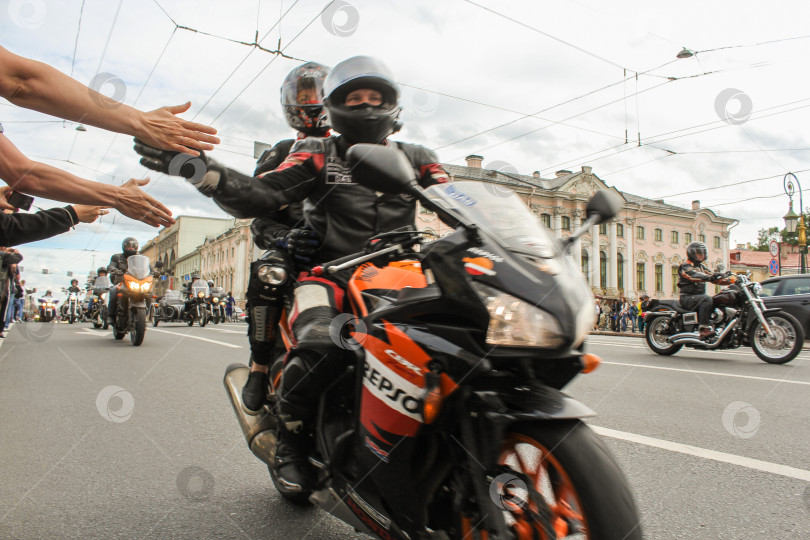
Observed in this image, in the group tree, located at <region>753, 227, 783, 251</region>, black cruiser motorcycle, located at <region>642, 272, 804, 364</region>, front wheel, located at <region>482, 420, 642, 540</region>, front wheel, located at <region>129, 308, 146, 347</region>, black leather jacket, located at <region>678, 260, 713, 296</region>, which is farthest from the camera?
tree, located at <region>753, 227, 783, 251</region>

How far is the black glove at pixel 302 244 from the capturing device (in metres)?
2.50

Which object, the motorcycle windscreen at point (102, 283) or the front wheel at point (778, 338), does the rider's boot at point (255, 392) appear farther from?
the motorcycle windscreen at point (102, 283)

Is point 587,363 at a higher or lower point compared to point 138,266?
lower

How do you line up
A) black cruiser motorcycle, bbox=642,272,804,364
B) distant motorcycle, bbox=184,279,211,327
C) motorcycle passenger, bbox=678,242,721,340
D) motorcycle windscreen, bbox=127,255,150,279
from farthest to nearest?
distant motorcycle, bbox=184,279,211,327, motorcycle windscreen, bbox=127,255,150,279, motorcycle passenger, bbox=678,242,721,340, black cruiser motorcycle, bbox=642,272,804,364

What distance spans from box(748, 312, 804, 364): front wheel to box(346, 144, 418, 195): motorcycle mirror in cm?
835

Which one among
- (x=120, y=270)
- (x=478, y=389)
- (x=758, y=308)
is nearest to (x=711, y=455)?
(x=478, y=389)

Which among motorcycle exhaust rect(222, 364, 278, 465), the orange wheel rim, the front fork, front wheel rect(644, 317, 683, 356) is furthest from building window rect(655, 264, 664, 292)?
the orange wheel rim

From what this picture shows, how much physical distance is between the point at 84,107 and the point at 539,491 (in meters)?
1.77

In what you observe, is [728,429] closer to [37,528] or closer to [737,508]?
[737,508]

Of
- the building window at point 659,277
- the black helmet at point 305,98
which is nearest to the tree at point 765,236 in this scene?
the building window at point 659,277

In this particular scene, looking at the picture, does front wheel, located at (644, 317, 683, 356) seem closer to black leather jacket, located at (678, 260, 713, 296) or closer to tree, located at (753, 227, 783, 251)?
black leather jacket, located at (678, 260, 713, 296)

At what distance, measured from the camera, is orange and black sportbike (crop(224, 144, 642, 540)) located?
4.84 feet

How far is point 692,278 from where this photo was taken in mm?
9984

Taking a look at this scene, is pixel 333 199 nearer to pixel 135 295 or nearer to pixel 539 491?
pixel 539 491
